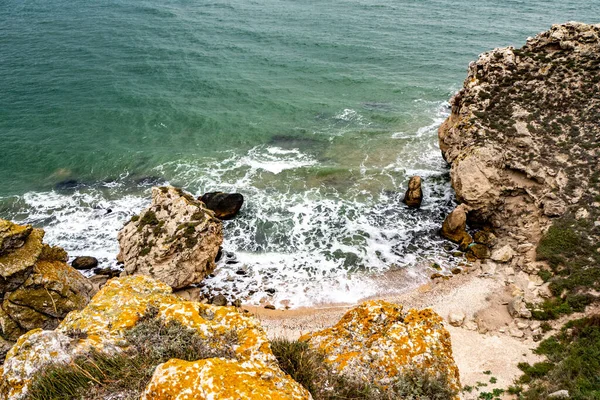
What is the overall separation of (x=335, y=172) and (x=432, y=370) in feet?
76.4

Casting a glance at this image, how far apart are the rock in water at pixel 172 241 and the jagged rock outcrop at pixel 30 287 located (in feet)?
11.2

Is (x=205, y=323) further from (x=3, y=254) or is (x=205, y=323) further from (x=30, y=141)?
(x=30, y=141)

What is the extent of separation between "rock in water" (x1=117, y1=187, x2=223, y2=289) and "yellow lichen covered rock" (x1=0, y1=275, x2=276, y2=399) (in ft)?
37.3

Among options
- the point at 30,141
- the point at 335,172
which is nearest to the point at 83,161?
the point at 30,141

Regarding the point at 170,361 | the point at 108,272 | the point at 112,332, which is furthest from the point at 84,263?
the point at 170,361

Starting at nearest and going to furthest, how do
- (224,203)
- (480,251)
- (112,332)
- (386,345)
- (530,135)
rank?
(112,332)
(386,345)
(480,251)
(530,135)
(224,203)

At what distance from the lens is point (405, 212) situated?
26.8 metres

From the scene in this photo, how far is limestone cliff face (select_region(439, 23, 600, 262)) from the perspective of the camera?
22.0 meters

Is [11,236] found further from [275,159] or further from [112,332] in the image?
[275,159]

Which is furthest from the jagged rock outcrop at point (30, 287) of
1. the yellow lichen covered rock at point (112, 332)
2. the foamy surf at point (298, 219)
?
the yellow lichen covered rock at point (112, 332)

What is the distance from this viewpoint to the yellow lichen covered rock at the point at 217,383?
18.6ft

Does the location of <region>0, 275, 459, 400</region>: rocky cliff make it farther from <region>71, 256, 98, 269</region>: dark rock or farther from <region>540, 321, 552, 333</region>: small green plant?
<region>71, 256, 98, 269</region>: dark rock

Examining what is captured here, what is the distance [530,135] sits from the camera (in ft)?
80.3

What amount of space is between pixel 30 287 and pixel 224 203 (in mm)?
12579
